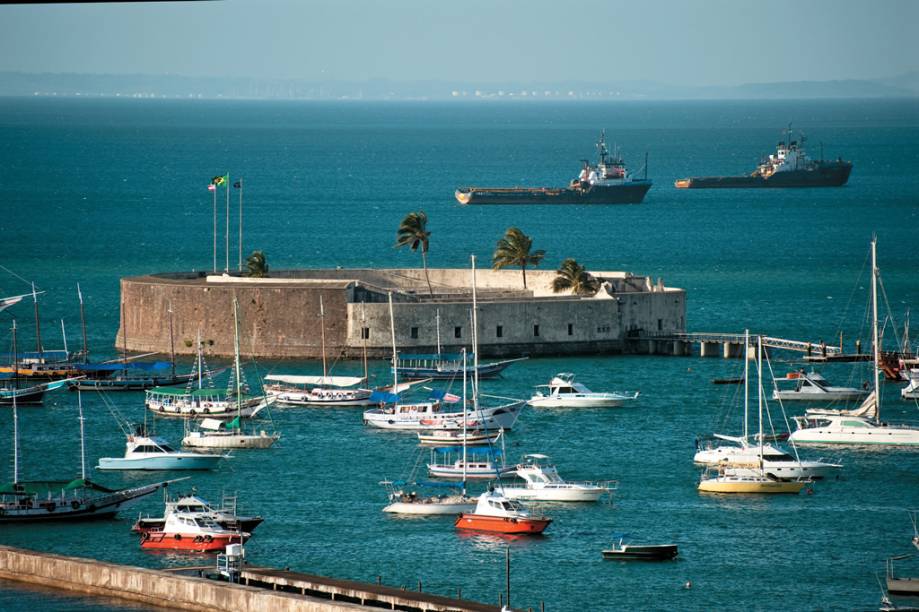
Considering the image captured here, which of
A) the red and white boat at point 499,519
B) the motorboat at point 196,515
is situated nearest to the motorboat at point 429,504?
the red and white boat at point 499,519

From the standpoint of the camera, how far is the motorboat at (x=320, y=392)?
70.8m

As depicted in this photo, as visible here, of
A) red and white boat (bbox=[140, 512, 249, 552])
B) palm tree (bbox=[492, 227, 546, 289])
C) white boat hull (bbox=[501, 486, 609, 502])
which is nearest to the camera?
red and white boat (bbox=[140, 512, 249, 552])

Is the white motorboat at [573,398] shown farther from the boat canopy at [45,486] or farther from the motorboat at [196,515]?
the motorboat at [196,515]

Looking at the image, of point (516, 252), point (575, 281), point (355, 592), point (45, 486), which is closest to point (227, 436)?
point (45, 486)

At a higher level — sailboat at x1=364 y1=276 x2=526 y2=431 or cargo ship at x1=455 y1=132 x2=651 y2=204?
cargo ship at x1=455 y1=132 x2=651 y2=204

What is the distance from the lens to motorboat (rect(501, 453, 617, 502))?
54906 mm

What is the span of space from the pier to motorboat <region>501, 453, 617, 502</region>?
1178 cm

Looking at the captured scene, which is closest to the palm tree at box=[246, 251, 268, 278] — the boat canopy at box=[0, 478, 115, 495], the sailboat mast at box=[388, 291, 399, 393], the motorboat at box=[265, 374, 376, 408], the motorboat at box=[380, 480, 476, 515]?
the sailboat mast at box=[388, 291, 399, 393]

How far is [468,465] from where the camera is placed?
2259 inches

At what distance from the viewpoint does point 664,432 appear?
6594cm

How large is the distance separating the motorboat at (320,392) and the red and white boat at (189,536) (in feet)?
69.6

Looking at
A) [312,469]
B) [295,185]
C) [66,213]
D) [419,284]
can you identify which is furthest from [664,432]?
[295,185]

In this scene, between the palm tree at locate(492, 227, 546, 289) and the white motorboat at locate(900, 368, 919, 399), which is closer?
the white motorboat at locate(900, 368, 919, 399)

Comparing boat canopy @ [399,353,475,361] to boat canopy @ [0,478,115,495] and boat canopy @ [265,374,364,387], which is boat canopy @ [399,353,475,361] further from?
boat canopy @ [0,478,115,495]
